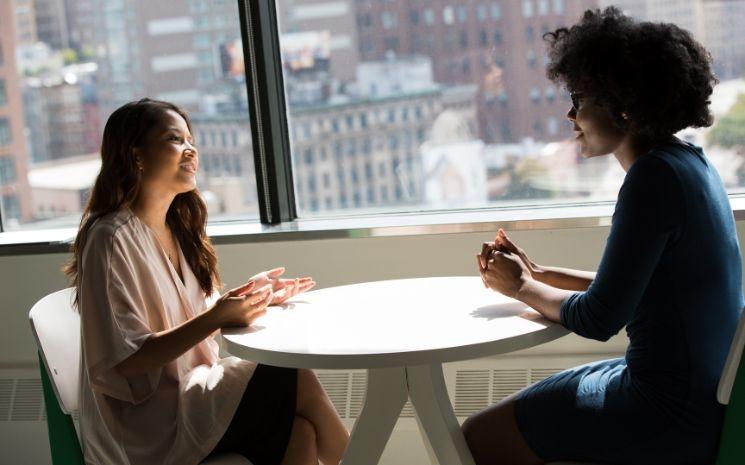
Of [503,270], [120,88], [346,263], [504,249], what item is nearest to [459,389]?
[346,263]

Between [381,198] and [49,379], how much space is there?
167 centimetres

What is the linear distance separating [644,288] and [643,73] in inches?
17.2

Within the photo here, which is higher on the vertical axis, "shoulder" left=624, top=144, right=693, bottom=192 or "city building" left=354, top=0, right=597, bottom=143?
"city building" left=354, top=0, right=597, bottom=143

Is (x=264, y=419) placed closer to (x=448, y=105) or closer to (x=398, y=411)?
(x=398, y=411)

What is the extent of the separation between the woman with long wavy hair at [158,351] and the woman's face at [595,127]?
→ 0.80m

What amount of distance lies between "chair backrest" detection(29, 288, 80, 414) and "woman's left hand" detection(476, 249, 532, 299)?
1039 mm

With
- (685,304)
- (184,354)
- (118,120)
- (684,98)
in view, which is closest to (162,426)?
(184,354)

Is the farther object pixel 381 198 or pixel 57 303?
pixel 381 198

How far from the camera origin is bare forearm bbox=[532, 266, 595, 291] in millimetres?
2234

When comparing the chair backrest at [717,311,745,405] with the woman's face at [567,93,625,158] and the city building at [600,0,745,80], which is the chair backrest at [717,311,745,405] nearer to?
the woman's face at [567,93,625,158]

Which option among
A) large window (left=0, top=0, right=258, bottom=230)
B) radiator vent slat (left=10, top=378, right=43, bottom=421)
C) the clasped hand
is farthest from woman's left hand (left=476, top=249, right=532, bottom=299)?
radiator vent slat (left=10, top=378, right=43, bottom=421)

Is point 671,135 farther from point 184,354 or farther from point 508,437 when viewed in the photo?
point 184,354

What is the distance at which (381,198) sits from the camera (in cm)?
354

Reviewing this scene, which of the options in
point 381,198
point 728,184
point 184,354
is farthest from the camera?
point 381,198
